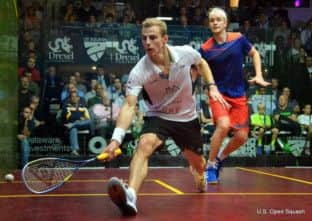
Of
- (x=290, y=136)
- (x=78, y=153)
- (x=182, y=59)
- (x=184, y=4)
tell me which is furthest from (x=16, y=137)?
(x=182, y=59)

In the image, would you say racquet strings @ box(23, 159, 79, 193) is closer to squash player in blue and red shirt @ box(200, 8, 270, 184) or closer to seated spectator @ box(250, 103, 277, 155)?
squash player in blue and red shirt @ box(200, 8, 270, 184)

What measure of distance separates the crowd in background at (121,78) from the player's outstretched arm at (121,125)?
4.80 meters

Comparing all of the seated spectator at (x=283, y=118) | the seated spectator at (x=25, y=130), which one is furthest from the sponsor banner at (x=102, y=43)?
the seated spectator at (x=283, y=118)

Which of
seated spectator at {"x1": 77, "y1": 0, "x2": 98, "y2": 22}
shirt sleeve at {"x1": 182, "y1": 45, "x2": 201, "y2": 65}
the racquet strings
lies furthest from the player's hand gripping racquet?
seated spectator at {"x1": 77, "y1": 0, "x2": 98, "y2": 22}

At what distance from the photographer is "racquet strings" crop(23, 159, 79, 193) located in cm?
374

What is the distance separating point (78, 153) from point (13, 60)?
1594 millimetres

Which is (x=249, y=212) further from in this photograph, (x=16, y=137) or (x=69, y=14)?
(x=69, y=14)

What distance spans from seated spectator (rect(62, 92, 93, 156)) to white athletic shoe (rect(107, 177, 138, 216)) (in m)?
5.15

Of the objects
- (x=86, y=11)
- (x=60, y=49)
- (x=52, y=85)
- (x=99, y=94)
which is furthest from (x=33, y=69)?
(x=86, y=11)

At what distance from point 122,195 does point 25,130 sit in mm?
5240

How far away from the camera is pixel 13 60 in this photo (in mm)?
7977

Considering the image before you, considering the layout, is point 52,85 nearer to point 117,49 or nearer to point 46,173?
point 117,49

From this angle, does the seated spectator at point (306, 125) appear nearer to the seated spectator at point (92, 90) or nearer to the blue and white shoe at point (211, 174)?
the seated spectator at point (92, 90)

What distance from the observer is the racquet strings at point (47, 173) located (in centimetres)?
374
